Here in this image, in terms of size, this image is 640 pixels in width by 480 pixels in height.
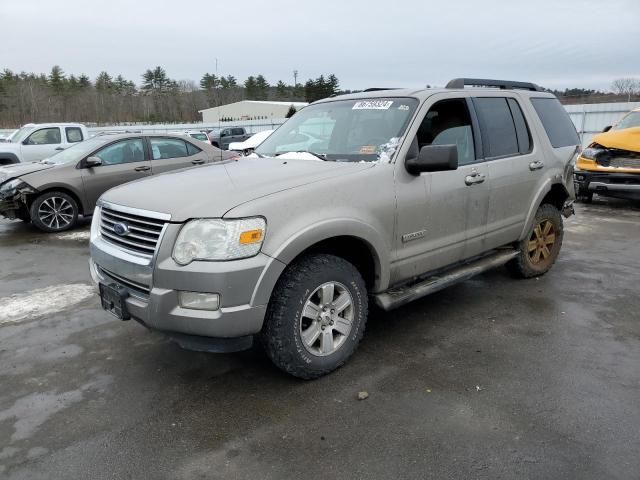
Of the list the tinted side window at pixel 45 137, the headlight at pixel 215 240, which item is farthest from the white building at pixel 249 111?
the headlight at pixel 215 240

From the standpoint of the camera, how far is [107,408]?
3.02 metres

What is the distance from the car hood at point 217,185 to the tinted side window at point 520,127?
205cm

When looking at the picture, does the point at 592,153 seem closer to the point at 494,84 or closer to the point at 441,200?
the point at 494,84

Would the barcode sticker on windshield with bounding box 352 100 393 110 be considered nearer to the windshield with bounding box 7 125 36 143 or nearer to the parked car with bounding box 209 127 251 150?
the windshield with bounding box 7 125 36 143

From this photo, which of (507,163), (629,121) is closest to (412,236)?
(507,163)

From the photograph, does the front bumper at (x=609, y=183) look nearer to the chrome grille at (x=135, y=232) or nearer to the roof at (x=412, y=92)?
the roof at (x=412, y=92)

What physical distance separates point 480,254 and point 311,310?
6.68 feet

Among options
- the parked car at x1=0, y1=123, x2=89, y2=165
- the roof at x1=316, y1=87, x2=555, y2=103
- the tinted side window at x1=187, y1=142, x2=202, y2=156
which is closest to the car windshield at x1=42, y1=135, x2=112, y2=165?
the tinted side window at x1=187, y1=142, x2=202, y2=156

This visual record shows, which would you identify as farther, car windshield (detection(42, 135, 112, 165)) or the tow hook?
car windshield (detection(42, 135, 112, 165))

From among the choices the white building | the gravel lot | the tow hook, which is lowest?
the gravel lot

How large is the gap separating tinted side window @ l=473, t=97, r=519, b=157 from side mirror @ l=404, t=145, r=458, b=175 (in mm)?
1107

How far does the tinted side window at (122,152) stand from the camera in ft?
27.5

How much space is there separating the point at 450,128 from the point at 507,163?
771mm

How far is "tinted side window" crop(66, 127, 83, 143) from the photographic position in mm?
14117
